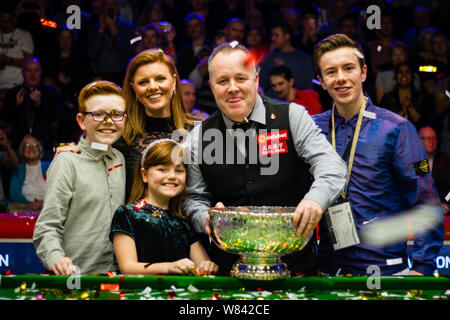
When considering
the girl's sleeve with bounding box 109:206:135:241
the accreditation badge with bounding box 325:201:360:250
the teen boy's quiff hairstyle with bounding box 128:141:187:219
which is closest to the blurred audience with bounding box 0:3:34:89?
the teen boy's quiff hairstyle with bounding box 128:141:187:219

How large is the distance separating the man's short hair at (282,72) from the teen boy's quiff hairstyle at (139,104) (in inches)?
96.2

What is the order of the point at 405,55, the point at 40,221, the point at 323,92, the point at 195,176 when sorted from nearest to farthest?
the point at 40,221, the point at 195,176, the point at 323,92, the point at 405,55

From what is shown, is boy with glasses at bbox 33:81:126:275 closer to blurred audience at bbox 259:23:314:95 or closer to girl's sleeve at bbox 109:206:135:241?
girl's sleeve at bbox 109:206:135:241

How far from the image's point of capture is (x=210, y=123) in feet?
8.17

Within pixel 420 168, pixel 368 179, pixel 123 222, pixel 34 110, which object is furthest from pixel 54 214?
pixel 34 110

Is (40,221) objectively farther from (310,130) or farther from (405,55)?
(405,55)

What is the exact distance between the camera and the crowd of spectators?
5.37m

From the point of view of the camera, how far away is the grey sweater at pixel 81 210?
2.30 meters

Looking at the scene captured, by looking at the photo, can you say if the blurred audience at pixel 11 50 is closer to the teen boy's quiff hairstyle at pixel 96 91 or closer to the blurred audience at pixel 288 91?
the blurred audience at pixel 288 91

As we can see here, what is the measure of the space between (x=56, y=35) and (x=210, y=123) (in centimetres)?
399

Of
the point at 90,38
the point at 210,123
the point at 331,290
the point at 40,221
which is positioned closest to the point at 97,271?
the point at 40,221

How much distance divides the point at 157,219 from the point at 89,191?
349 millimetres

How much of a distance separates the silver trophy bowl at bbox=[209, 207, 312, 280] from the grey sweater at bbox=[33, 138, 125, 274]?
0.70m

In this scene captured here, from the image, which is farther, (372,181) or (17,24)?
(17,24)
